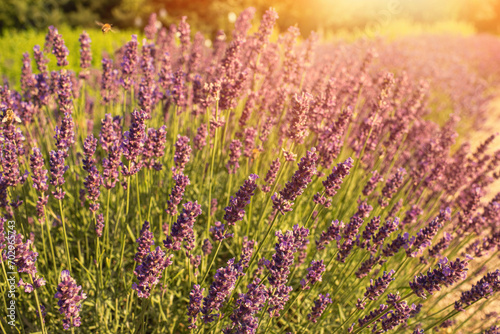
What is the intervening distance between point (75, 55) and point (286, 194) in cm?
919

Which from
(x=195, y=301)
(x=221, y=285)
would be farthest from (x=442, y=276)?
(x=195, y=301)

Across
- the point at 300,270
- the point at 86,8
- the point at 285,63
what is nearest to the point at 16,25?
the point at 86,8

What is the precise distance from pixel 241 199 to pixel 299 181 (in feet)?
1.11

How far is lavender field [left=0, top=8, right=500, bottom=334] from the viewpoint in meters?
1.91

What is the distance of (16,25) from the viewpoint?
1270 centimetres

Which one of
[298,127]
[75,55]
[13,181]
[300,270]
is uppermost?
[298,127]

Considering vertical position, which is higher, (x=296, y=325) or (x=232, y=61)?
(x=232, y=61)

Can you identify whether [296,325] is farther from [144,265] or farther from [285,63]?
[285,63]

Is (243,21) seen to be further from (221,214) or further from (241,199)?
(241,199)

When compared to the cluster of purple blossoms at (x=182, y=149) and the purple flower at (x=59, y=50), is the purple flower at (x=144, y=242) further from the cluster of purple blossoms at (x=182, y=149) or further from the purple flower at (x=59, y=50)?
the purple flower at (x=59, y=50)

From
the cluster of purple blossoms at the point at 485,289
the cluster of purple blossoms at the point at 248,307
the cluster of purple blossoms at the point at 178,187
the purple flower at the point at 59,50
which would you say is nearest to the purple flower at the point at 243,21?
the purple flower at the point at 59,50

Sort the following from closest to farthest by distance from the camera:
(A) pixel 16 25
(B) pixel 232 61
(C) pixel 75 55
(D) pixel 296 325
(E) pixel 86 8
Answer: (D) pixel 296 325 < (B) pixel 232 61 < (C) pixel 75 55 < (A) pixel 16 25 < (E) pixel 86 8

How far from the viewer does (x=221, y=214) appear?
3.24m

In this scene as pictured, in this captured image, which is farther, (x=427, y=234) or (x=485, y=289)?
(x=427, y=234)
